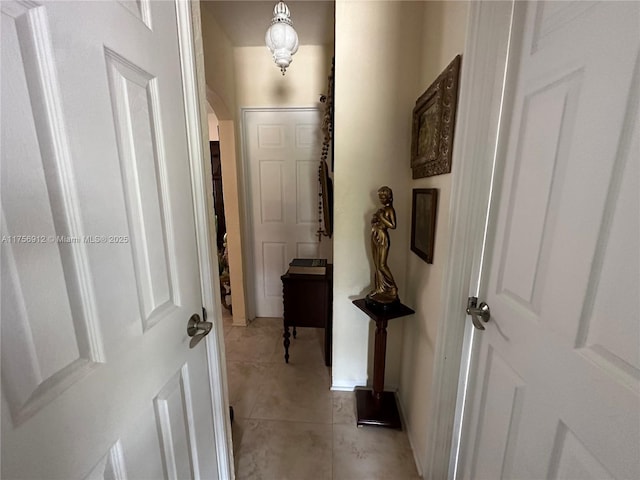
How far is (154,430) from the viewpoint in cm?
68

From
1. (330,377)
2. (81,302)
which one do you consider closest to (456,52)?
(81,302)

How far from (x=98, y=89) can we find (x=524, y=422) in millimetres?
1282

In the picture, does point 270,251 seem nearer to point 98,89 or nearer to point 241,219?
point 241,219

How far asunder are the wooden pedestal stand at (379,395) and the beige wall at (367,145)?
17cm

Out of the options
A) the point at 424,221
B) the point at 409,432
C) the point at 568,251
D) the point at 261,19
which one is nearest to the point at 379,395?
the point at 409,432

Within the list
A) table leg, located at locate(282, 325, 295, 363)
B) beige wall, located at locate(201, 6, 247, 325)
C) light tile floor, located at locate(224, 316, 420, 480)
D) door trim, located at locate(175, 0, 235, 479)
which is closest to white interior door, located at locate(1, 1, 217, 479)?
door trim, located at locate(175, 0, 235, 479)

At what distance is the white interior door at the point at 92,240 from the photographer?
1.22 ft

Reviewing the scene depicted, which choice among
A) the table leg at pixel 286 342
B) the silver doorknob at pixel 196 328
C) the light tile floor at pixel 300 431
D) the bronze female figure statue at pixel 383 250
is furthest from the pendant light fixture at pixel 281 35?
the light tile floor at pixel 300 431

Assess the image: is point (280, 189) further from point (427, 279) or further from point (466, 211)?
point (466, 211)

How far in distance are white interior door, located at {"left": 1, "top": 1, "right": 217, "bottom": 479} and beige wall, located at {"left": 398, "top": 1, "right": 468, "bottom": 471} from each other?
970 mm

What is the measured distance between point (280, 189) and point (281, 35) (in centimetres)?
137

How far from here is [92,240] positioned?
19.4 inches

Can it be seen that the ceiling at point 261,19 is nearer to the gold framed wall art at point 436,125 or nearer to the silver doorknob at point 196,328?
the gold framed wall art at point 436,125

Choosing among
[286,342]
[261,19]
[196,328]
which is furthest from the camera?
[286,342]
